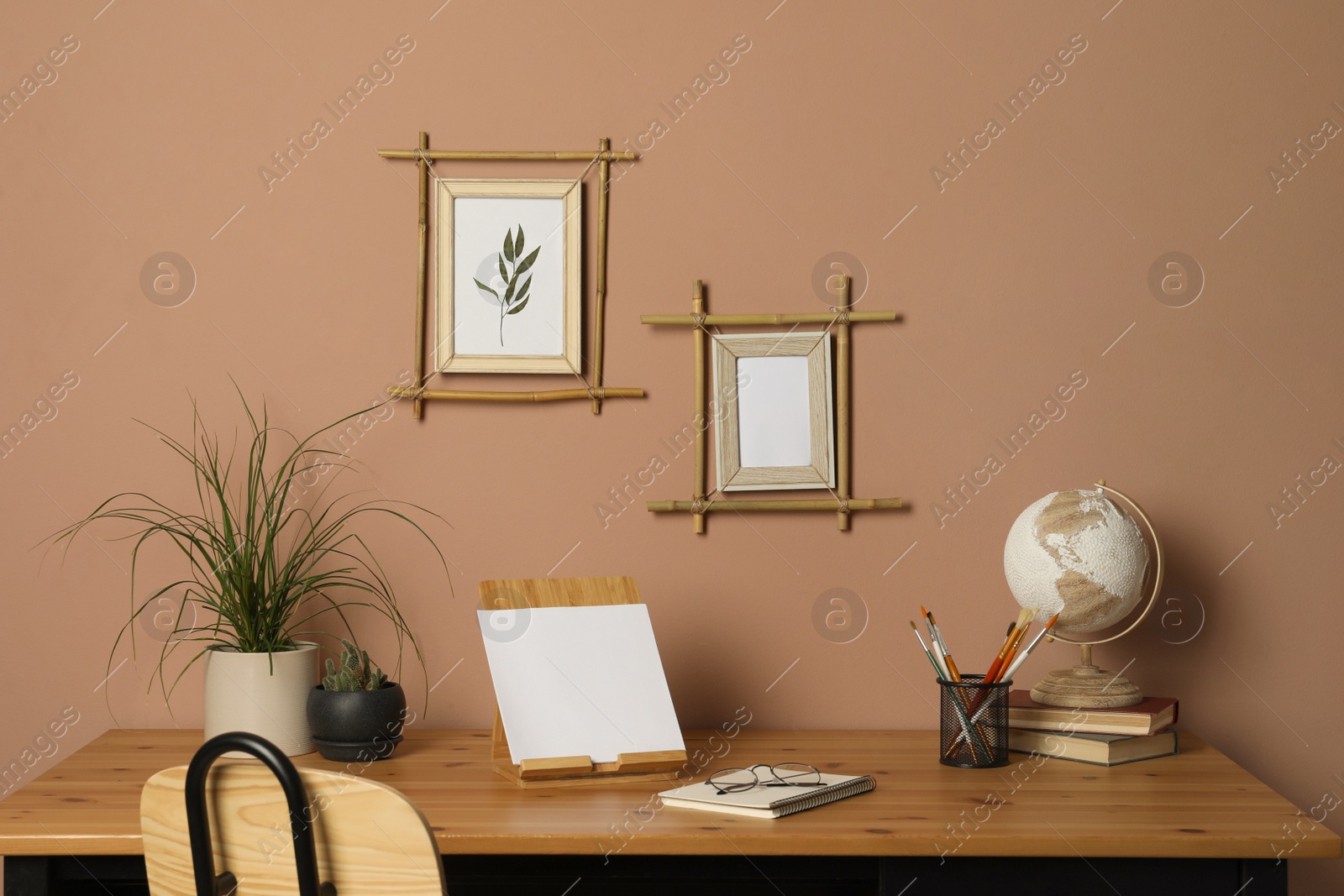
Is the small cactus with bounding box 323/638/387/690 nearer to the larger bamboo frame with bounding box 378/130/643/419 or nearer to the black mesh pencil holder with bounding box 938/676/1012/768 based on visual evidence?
the larger bamboo frame with bounding box 378/130/643/419

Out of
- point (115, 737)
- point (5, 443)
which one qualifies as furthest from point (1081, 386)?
point (5, 443)

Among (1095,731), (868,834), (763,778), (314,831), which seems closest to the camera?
(314,831)

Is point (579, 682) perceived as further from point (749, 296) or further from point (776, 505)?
point (749, 296)

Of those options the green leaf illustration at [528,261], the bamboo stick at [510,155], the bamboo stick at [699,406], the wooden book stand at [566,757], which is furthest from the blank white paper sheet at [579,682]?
the bamboo stick at [510,155]

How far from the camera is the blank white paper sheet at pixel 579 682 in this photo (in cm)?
136

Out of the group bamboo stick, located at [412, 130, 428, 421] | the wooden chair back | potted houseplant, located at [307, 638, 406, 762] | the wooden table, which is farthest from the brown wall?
the wooden chair back

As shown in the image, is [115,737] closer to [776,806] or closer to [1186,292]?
[776,806]

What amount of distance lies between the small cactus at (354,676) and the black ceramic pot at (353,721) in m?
0.02

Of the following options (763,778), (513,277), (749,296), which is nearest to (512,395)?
(513,277)

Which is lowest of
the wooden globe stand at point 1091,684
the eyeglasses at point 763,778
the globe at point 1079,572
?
the eyeglasses at point 763,778

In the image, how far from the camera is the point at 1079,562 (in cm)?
144

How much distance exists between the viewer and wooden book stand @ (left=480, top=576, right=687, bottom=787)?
132 cm

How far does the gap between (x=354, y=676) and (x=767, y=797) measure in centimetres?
61

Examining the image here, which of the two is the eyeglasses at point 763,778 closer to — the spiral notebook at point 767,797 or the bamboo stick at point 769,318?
the spiral notebook at point 767,797
